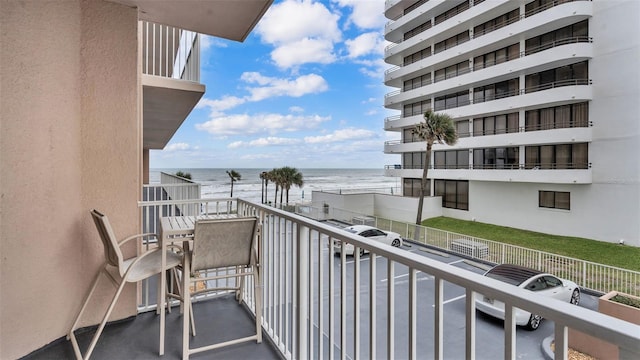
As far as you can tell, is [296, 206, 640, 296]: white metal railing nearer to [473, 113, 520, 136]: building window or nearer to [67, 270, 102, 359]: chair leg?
[473, 113, 520, 136]: building window

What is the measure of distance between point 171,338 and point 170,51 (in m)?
4.11

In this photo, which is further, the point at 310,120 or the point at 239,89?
the point at 310,120

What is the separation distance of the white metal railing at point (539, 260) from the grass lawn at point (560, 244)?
182 centimetres

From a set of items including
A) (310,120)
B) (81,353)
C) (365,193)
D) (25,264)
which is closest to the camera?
(25,264)

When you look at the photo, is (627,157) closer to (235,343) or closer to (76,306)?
(235,343)

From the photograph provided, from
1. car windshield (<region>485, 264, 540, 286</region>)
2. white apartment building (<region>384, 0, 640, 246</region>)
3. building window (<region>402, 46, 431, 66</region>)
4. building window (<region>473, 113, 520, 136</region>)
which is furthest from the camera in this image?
building window (<region>402, 46, 431, 66</region>)

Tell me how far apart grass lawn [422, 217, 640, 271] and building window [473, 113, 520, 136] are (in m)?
4.26

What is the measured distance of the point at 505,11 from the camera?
1358cm

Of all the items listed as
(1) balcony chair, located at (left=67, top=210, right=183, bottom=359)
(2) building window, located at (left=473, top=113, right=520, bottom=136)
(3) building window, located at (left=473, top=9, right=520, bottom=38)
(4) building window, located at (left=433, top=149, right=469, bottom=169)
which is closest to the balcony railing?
(1) balcony chair, located at (left=67, top=210, right=183, bottom=359)

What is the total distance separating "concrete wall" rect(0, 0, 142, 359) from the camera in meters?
1.65

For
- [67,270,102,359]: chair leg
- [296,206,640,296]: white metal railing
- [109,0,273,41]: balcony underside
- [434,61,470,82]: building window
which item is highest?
[434,61,470,82]: building window

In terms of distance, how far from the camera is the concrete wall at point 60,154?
5.41ft

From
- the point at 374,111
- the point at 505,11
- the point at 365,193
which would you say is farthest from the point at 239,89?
the point at 505,11

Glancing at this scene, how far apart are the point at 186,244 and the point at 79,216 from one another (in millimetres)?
814
